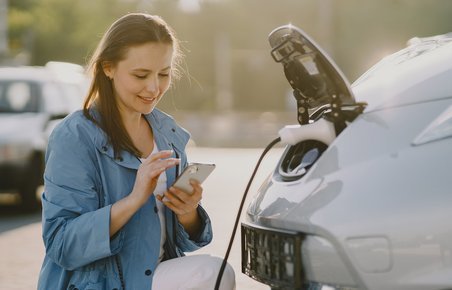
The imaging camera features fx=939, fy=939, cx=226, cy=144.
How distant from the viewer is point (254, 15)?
156 feet

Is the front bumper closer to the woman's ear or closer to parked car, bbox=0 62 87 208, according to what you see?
the woman's ear

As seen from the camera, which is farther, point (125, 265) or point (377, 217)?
point (125, 265)

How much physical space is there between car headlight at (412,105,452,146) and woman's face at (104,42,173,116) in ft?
3.65

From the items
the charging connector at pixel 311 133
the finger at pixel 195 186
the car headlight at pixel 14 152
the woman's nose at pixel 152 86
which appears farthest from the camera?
the car headlight at pixel 14 152

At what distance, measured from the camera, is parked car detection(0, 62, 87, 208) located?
1039 centimetres

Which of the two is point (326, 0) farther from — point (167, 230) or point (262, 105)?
point (167, 230)

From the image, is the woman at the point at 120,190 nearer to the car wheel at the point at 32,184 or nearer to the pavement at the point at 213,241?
the pavement at the point at 213,241

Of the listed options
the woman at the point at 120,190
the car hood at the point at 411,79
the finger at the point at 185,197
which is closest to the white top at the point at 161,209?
the woman at the point at 120,190

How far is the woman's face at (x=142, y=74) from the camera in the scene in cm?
338

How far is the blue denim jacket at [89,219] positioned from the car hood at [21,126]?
284 inches

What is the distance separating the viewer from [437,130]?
265 centimetres

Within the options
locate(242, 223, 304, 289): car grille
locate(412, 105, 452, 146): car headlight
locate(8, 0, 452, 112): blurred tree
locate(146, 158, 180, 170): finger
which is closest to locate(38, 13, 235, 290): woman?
locate(146, 158, 180, 170): finger

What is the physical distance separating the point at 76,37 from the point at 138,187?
49449mm

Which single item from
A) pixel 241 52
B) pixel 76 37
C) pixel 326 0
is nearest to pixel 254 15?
pixel 241 52
